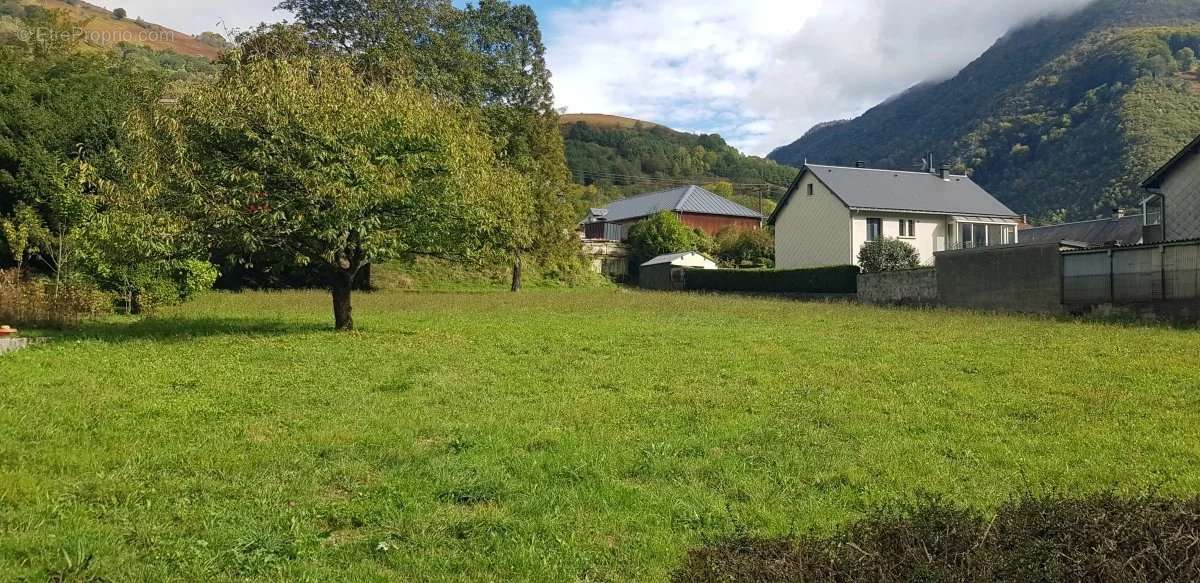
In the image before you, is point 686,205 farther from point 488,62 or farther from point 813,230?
point 488,62

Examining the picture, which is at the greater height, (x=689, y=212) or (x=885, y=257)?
(x=689, y=212)

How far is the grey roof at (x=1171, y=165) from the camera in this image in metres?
23.0

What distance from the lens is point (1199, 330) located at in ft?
45.8

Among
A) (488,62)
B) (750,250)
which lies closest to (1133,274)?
(488,62)

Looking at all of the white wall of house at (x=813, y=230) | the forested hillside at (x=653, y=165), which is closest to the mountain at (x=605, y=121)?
the forested hillside at (x=653, y=165)

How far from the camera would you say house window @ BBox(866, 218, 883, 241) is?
1453 inches

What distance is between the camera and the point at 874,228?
37.1 m

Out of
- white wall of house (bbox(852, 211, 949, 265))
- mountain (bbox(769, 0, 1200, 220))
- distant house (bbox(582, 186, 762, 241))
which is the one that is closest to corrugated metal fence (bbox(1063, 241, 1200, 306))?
white wall of house (bbox(852, 211, 949, 265))

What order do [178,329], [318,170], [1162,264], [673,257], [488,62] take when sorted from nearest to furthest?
[318,170], [178,329], [1162,264], [488,62], [673,257]

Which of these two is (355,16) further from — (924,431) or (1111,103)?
(1111,103)

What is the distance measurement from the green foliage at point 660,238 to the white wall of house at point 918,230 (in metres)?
16.3

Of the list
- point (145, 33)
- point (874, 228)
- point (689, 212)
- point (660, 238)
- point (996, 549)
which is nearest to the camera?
point (996, 549)

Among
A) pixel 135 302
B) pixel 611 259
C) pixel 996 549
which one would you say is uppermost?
pixel 611 259

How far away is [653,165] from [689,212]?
4969 centimetres
